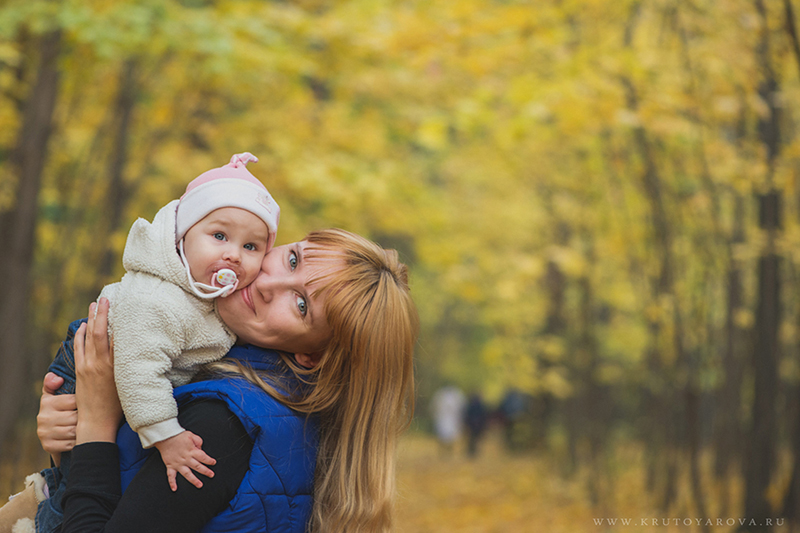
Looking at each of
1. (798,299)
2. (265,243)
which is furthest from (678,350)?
(265,243)

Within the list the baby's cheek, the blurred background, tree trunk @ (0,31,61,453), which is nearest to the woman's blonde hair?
the baby's cheek

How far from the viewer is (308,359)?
1.89 meters

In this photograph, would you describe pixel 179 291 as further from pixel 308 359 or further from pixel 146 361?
pixel 308 359

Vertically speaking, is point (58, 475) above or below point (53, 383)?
below

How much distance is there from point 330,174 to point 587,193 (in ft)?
12.4

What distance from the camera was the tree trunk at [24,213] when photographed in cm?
579

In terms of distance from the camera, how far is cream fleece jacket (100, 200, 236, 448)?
5.14 feet

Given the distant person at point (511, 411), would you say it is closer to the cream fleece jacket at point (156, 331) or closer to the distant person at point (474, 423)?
the distant person at point (474, 423)

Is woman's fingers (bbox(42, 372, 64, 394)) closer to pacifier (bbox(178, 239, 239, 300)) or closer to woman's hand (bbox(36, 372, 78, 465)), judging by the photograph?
woman's hand (bbox(36, 372, 78, 465))

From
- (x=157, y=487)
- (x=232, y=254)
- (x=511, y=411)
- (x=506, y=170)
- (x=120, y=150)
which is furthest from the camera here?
(x=511, y=411)

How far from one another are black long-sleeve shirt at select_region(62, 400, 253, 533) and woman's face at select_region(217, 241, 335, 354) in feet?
0.73

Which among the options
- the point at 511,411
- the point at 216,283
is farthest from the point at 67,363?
the point at 511,411

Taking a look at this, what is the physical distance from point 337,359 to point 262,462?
12.3 inches

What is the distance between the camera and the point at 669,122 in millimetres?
5402
